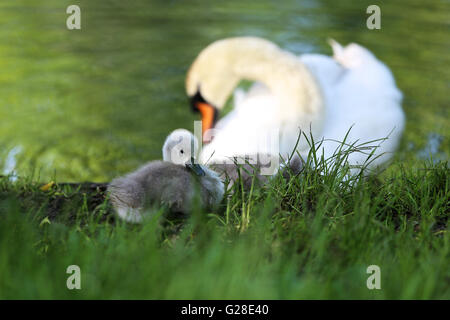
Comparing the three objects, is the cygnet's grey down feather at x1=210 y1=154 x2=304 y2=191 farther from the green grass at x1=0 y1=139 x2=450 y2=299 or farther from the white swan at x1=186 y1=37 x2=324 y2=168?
the white swan at x1=186 y1=37 x2=324 y2=168

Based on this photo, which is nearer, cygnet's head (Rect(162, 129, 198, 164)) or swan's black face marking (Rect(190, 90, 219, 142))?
cygnet's head (Rect(162, 129, 198, 164))

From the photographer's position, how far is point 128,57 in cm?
911

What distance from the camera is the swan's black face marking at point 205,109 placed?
265 inches

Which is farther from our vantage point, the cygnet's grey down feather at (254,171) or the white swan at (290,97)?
the white swan at (290,97)

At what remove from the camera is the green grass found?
6.72 ft

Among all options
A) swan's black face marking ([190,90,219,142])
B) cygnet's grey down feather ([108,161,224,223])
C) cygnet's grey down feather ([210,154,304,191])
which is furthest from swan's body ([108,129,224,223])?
swan's black face marking ([190,90,219,142])

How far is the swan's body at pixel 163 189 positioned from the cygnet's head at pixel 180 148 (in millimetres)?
43

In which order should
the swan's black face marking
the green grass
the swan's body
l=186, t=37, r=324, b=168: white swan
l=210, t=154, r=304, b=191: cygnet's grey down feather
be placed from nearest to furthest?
the green grass
the swan's body
l=210, t=154, r=304, b=191: cygnet's grey down feather
l=186, t=37, r=324, b=168: white swan
the swan's black face marking

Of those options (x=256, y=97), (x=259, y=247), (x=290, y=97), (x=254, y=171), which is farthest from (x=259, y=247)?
(x=256, y=97)

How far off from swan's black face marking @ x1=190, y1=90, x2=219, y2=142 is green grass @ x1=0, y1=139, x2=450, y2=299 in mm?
3700

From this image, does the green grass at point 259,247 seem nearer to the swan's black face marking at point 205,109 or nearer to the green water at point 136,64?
the green water at point 136,64

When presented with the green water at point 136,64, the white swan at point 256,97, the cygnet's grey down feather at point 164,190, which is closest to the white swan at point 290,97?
the white swan at point 256,97

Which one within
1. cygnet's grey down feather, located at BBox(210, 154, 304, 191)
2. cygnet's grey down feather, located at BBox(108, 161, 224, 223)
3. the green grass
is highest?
cygnet's grey down feather, located at BBox(210, 154, 304, 191)

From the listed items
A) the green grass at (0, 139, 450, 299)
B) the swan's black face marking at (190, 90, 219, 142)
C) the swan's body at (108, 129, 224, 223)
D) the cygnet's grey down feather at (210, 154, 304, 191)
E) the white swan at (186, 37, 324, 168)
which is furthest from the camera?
the swan's black face marking at (190, 90, 219, 142)
